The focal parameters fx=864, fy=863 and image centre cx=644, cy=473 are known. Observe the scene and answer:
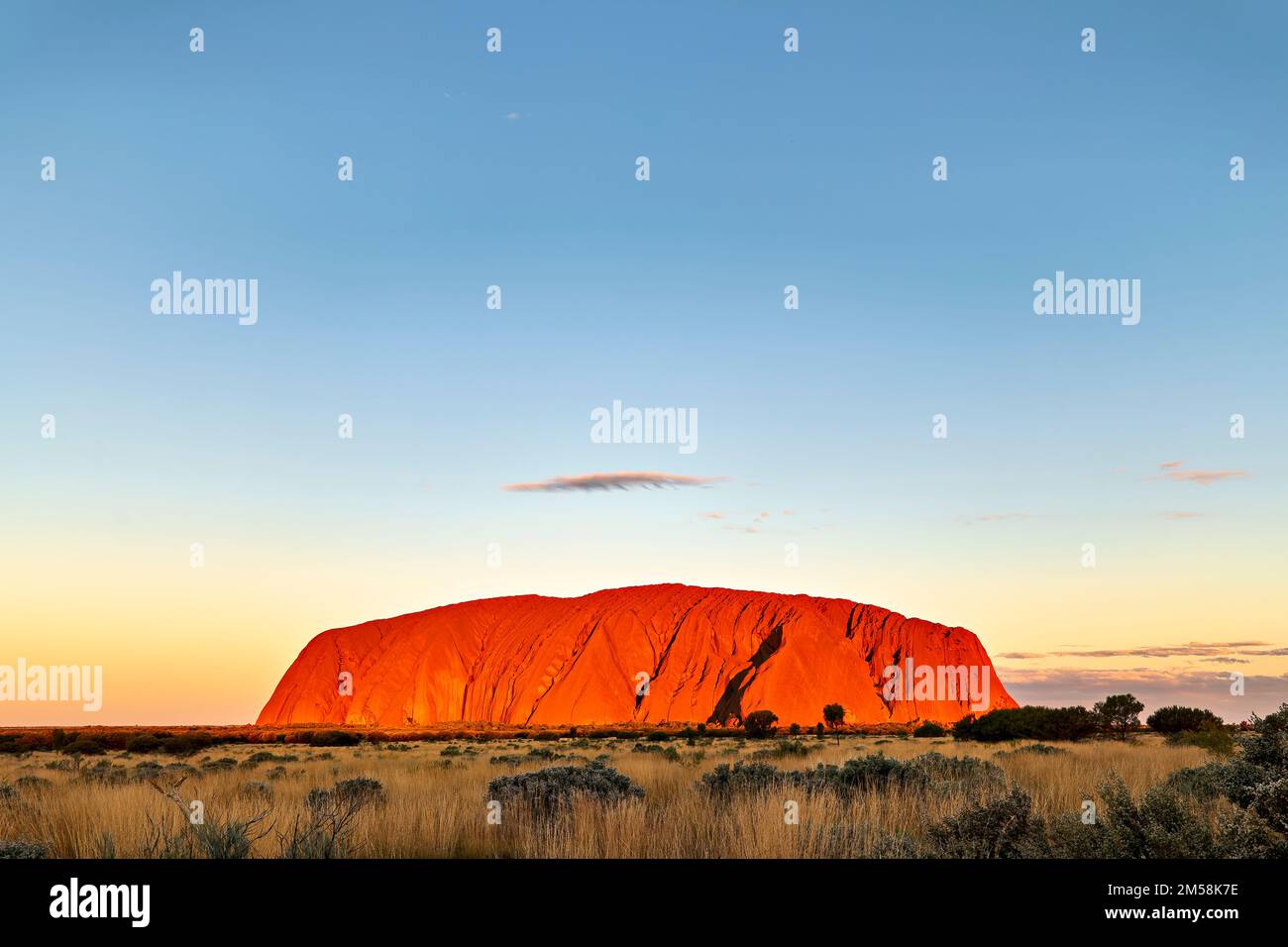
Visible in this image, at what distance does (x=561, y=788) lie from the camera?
12578 mm

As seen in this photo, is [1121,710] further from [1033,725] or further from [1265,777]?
[1265,777]

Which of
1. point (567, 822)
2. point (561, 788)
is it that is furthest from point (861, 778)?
point (567, 822)

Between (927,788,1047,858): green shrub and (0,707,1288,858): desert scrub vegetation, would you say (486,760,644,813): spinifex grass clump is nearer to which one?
(0,707,1288,858): desert scrub vegetation

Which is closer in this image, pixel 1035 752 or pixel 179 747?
pixel 1035 752

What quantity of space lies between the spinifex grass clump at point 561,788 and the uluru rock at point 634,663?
90.4 metres

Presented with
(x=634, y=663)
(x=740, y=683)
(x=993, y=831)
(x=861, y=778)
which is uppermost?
(x=993, y=831)

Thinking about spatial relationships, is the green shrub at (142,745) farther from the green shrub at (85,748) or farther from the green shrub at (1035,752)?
the green shrub at (1035,752)

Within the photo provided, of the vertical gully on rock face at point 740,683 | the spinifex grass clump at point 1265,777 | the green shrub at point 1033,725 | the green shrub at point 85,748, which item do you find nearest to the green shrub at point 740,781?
the spinifex grass clump at point 1265,777

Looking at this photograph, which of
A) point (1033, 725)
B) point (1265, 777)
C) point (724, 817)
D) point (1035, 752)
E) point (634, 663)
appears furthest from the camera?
point (634, 663)

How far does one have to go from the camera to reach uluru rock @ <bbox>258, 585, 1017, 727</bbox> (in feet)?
345

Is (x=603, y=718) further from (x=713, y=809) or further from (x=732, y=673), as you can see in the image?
(x=713, y=809)

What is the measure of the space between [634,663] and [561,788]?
340 feet

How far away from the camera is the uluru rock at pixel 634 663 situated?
105 m
